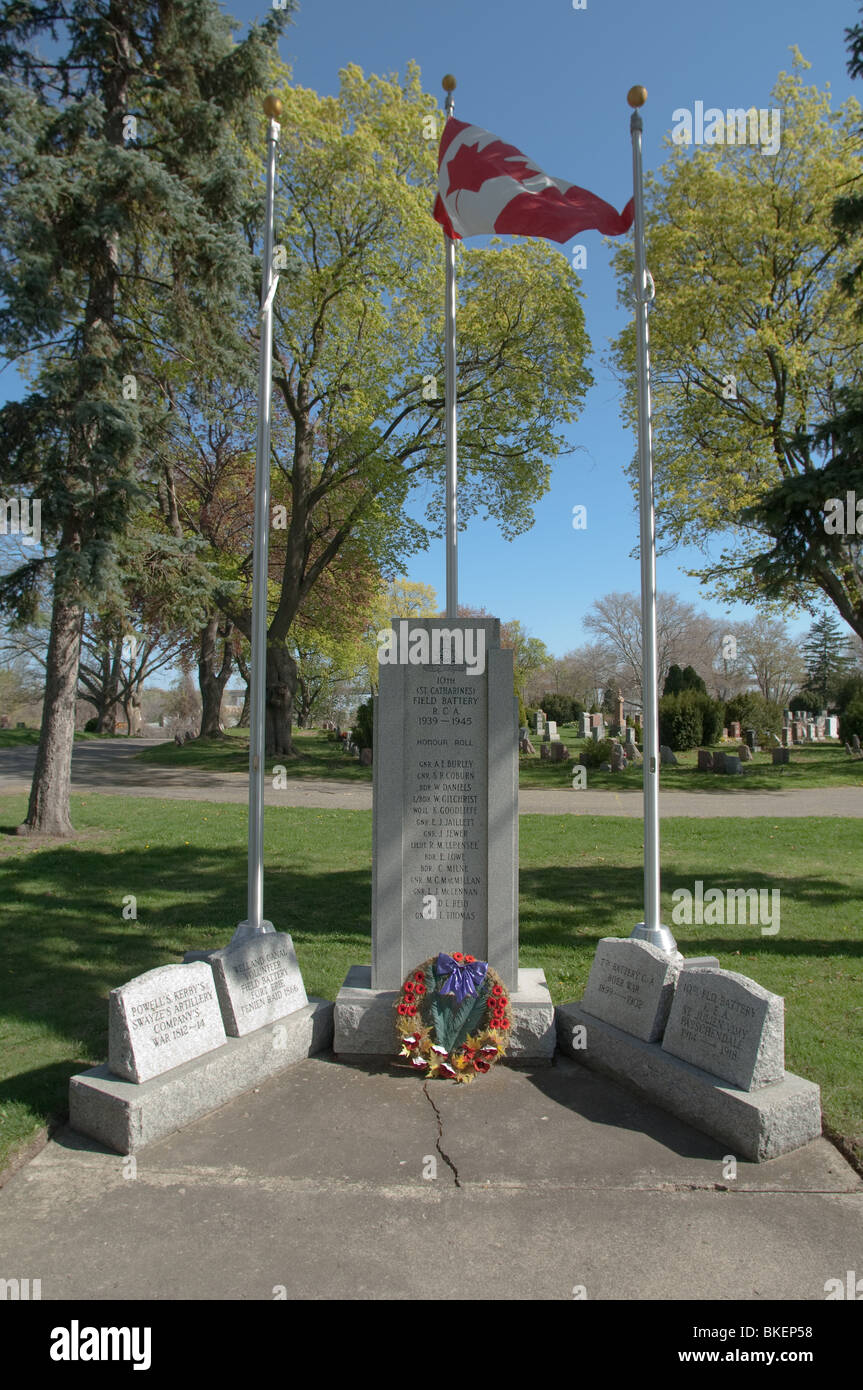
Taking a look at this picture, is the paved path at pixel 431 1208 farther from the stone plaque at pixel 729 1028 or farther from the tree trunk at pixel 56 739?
the tree trunk at pixel 56 739

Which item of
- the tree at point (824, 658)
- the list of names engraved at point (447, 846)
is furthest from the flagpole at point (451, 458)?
the tree at point (824, 658)

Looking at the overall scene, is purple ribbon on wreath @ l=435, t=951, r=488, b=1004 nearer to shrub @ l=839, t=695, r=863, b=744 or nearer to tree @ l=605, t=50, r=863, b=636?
tree @ l=605, t=50, r=863, b=636

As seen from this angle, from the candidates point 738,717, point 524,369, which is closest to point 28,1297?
point 524,369

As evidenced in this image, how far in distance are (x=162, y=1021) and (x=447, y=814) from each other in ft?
7.34

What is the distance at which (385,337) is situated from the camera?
80.4ft

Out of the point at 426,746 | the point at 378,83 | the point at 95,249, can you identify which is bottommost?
the point at 426,746

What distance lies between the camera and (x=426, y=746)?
19.7 ft

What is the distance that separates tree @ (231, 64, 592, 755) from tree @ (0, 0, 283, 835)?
6.89 m

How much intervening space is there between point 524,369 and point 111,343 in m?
14.6

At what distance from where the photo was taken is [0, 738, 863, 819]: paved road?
17391 millimetres

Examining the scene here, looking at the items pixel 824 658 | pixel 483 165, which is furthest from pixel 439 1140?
pixel 824 658

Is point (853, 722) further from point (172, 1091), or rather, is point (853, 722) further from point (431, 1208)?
point (172, 1091)

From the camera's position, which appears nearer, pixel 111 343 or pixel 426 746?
pixel 426 746
